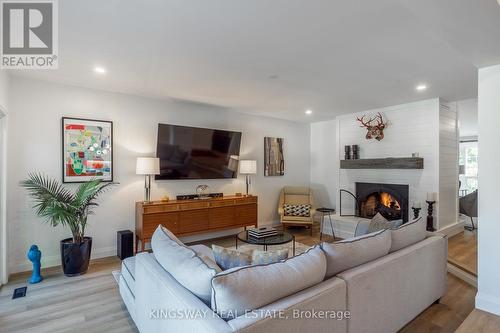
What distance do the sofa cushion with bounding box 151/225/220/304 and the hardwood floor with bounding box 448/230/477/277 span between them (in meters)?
3.42

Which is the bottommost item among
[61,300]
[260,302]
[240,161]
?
[61,300]

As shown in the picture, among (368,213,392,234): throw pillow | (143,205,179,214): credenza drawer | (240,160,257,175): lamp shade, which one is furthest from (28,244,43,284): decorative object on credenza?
(368,213,392,234): throw pillow

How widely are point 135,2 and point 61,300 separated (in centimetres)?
283

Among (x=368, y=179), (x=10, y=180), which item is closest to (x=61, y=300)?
(x=10, y=180)

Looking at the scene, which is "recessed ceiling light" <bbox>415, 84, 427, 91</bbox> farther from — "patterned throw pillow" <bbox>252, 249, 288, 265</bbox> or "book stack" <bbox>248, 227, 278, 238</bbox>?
"patterned throw pillow" <bbox>252, 249, 288, 265</bbox>

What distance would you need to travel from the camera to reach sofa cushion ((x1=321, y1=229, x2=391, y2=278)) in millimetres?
1690

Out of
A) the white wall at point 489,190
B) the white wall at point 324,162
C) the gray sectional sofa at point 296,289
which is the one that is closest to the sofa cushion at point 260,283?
the gray sectional sofa at point 296,289

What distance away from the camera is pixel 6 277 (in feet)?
9.80

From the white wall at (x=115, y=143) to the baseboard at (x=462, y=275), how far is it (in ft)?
11.2

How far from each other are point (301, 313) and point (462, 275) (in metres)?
3.00

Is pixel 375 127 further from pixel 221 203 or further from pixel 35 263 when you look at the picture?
pixel 35 263

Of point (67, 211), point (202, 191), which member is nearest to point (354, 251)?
point (67, 211)

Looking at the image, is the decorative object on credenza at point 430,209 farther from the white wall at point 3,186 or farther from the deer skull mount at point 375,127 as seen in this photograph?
the white wall at point 3,186

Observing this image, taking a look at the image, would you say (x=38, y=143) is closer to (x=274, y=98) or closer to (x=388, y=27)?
(x=274, y=98)
